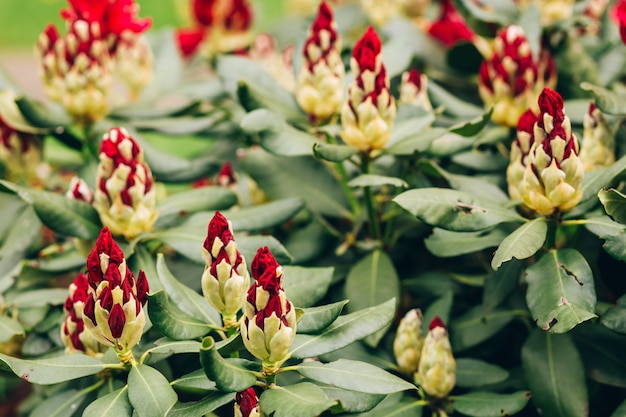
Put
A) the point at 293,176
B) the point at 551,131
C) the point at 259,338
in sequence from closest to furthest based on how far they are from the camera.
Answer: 1. the point at 259,338
2. the point at 551,131
3. the point at 293,176

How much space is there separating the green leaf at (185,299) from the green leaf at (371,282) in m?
0.32

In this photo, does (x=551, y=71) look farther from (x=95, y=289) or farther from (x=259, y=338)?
(x=95, y=289)

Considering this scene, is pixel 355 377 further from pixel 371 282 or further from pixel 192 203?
pixel 192 203

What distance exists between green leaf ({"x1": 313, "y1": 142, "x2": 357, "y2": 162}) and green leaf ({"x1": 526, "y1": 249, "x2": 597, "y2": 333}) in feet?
1.20

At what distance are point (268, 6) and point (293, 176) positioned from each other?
15.2ft

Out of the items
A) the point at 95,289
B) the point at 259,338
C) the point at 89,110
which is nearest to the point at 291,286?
the point at 259,338

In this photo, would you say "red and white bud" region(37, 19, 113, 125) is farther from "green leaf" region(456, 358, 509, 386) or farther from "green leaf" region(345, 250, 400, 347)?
"green leaf" region(456, 358, 509, 386)

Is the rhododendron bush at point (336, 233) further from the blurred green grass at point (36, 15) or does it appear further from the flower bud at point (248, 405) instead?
the blurred green grass at point (36, 15)

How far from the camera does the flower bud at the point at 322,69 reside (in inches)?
58.2

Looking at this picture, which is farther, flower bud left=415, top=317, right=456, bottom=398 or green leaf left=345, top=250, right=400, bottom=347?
green leaf left=345, top=250, right=400, bottom=347

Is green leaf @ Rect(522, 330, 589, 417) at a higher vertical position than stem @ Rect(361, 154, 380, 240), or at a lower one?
lower

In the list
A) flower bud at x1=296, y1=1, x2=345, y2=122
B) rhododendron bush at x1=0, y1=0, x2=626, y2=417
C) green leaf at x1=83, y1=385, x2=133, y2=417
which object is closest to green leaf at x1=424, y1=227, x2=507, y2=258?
rhododendron bush at x1=0, y1=0, x2=626, y2=417

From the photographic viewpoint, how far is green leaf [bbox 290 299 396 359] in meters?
1.11

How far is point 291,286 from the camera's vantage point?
4.08ft
